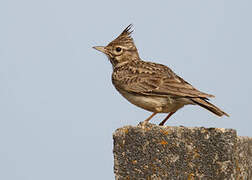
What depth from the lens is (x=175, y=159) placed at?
4938 millimetres

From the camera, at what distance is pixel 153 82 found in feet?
24.8

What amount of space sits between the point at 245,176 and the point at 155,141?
3.83 feet

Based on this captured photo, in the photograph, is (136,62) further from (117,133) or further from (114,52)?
(117,133)

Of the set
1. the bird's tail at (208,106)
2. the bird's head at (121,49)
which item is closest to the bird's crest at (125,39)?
the bird's head at (121,49)

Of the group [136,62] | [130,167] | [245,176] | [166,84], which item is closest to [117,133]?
[130,167]

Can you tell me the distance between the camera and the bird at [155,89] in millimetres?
6723

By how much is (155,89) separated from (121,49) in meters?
2.40

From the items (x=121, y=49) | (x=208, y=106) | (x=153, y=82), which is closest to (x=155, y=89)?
(x=153, y=82)

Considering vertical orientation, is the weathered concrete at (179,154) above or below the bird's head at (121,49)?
below

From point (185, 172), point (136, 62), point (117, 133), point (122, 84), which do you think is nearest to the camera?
point (185, 172)

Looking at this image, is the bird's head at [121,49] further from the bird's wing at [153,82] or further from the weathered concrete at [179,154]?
the weathered concrete at [179,154]

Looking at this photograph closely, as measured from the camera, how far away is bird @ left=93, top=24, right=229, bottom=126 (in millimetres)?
6723

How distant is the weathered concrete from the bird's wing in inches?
63.1

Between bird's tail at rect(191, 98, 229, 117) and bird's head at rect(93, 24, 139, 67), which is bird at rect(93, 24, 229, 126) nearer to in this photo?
bird's tail at rect(191, 98, 229, 117)
